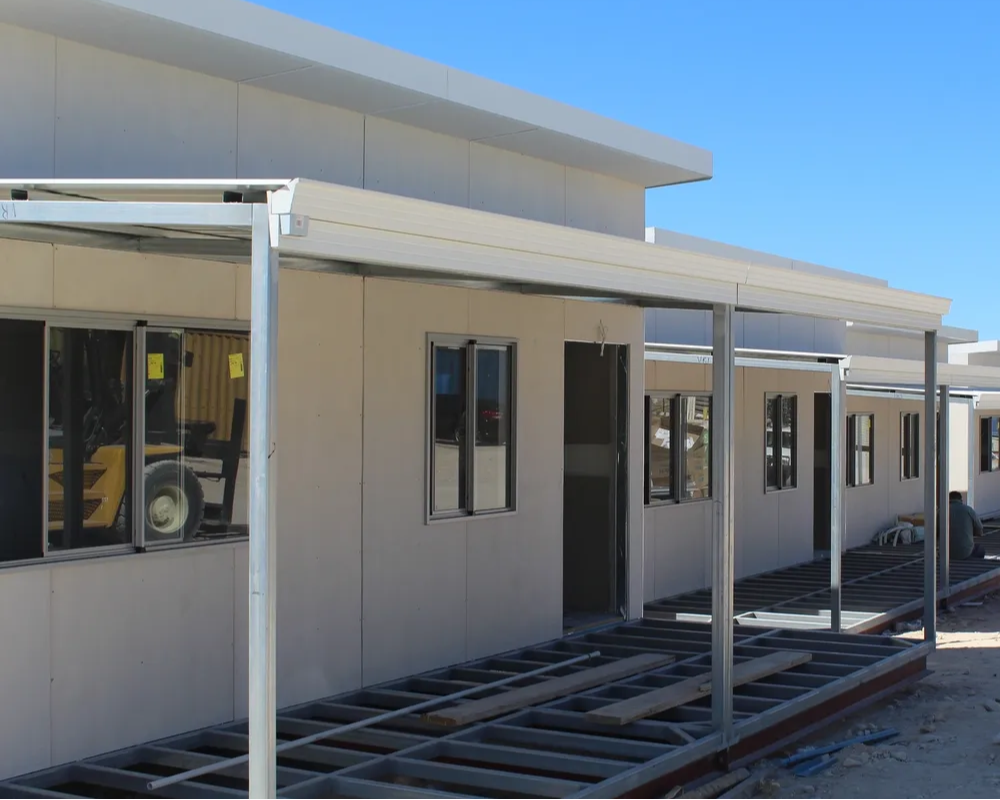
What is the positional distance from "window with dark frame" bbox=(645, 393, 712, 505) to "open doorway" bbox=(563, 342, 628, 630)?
250cm

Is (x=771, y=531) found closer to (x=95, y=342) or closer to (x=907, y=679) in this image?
(x=907, y=679)

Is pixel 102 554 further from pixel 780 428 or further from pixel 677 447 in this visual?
pixel 780 428

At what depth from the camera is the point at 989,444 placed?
1131 inches

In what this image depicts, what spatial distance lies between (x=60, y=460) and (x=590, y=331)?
555cm

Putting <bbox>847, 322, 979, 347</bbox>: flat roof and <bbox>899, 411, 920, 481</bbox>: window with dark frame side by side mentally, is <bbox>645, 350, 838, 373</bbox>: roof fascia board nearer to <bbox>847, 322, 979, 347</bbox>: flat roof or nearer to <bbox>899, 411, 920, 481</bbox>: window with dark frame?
<bbox>847, 322, 979, 347</bbox>: flat roof

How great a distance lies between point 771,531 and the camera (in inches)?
686

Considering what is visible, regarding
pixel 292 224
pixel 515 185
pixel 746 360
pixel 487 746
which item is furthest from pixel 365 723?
pixel 746 360

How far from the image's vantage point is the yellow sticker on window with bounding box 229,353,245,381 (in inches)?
304

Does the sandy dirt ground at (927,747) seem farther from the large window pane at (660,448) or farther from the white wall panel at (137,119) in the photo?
the white wall panel at (137,119)

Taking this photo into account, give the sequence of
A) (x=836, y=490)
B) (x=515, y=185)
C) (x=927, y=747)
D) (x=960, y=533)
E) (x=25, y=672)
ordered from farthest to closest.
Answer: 1. (x=960, y=533)
2. (x=836, y=490)
3. (x=515, y=185)
4. (x=927, y=747)
5. (x=25, y=672)

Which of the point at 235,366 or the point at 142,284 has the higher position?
the point at 142,284

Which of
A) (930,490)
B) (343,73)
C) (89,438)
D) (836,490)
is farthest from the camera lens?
(836,490)

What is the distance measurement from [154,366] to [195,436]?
544mm

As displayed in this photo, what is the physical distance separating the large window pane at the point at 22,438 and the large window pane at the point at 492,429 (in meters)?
3.93
